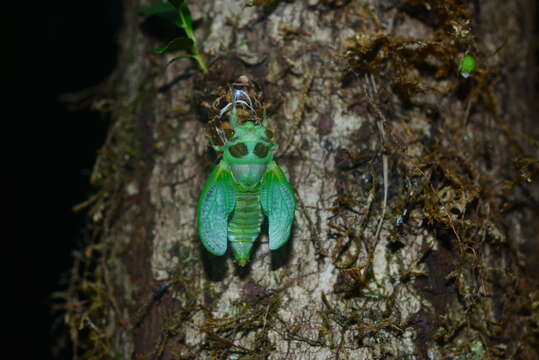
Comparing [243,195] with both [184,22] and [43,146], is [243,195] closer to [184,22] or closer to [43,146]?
[184,22]

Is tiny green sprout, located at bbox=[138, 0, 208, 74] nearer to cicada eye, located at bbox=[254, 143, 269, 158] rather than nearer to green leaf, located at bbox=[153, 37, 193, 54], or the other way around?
green leaf, located at bbox=[153, 37, 193, 54]

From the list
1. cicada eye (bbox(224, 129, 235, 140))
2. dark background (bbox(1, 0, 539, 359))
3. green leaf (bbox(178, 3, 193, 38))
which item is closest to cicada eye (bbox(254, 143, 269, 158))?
cicada eye (bbox(224, 129, 235, 140))

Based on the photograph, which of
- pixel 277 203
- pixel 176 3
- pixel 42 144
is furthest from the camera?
pixel 42 144

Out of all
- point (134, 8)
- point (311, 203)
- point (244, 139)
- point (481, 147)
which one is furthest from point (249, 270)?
point (134, 8)

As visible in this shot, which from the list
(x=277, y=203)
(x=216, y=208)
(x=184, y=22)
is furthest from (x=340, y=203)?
(x=184, y=22)

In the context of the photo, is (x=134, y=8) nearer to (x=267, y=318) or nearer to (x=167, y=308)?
(x=167, y=308)

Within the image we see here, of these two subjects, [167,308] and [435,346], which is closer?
[435,346]
